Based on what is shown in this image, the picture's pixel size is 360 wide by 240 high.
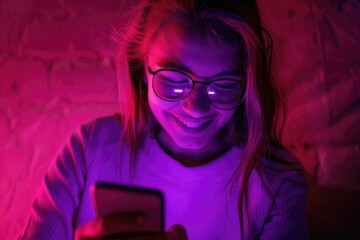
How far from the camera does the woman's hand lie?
71 centimetres

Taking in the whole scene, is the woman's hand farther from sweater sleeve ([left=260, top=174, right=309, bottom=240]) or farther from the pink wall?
the pink wall

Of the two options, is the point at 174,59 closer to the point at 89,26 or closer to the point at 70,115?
the point at 89,26

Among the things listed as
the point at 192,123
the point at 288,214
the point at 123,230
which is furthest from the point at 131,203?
the point at 288,214

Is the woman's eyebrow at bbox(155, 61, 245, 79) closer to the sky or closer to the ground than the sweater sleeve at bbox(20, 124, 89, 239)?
closer to the sky

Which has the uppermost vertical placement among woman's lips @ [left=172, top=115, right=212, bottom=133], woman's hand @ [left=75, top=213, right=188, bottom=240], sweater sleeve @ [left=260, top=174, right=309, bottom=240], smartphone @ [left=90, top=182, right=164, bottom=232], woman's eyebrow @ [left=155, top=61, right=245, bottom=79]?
woman's eyebrow @ [left=155, top=61, right=245, bottom=79]

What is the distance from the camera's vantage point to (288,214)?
1024 millimetres

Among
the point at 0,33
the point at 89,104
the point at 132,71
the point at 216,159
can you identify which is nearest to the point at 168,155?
the point at 216,159

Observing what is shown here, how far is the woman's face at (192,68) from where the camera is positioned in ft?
2.70

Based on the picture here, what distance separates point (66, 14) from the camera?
4.61 feet

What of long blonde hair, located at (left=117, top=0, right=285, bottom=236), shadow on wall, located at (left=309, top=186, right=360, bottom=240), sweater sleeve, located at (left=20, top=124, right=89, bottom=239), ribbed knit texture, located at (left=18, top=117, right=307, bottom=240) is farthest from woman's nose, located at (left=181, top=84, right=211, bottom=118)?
shadow on wall, located at (left=309, top=186, right=360, bottom=240)

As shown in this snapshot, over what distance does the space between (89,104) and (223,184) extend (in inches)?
27.8

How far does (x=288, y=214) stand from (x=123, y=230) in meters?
0.50

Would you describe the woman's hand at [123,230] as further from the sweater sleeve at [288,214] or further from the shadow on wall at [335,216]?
the shadow on wall at [335,216]

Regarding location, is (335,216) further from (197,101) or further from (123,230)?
(123,230)
